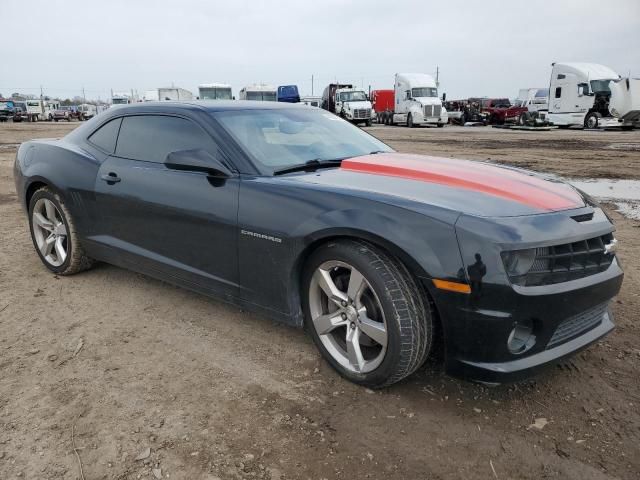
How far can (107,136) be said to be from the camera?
3.84 meters

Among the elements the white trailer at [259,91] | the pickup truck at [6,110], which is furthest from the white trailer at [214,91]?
the pickup truck at [6,110]

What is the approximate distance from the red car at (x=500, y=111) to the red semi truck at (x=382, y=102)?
6.61m

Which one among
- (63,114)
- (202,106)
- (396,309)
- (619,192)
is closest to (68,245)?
(202,106)

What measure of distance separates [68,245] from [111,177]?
2.82 feet

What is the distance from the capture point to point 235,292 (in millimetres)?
2984

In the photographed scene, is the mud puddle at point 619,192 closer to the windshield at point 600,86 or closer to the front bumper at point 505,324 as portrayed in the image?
the front bumper at point 505,324

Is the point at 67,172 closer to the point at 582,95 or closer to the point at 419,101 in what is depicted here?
the point at 582,95

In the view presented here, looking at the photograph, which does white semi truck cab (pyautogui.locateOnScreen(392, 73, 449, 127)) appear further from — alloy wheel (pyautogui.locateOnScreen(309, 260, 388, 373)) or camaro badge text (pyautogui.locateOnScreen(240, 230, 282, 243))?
alloy wheel (pyautogui.locateOnScreen(309, 260, 388, 373))

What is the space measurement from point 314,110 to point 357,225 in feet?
6.25

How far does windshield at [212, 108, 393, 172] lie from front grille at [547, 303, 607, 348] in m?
1.69

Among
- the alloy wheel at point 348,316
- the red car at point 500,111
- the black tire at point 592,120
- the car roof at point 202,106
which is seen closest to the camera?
the alloy wheel at point 348,316

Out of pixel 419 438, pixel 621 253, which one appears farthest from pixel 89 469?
pixel 621 253

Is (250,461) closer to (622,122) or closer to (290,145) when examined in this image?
(290,145)

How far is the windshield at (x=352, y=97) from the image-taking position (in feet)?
111
